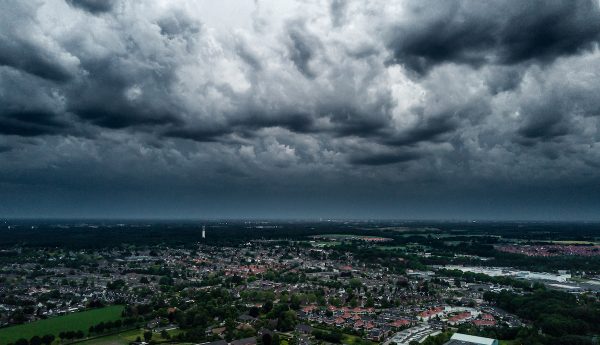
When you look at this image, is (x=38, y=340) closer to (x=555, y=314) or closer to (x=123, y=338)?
(x=123, y=338)

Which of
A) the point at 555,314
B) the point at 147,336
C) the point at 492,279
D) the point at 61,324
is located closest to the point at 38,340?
the point at 61,324

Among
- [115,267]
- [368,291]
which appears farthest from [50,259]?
[368,291]

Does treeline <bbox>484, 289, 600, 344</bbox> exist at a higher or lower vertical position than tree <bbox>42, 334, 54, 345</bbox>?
higher

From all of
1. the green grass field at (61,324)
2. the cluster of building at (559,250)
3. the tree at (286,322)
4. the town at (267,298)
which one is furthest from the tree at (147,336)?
the cluster of building at (559,250)

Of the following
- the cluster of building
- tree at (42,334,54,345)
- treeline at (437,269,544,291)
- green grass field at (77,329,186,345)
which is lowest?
green grass field at (77,329,186,345)

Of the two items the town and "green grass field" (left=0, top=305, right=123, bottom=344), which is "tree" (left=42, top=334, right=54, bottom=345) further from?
"green grass field" (left=0, top=305, right=123, bottom=344)

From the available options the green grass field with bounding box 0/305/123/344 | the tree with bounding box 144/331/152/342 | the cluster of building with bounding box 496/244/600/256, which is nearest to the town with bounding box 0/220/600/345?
the tree with bounding box 144/331/152/342

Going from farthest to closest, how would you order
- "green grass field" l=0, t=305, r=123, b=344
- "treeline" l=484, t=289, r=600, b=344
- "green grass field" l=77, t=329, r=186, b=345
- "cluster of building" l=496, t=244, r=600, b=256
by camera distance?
"cluster of building" l=496, t=244, r=600, b=256
"green grass field" l=0, t=305, r=123, b=344
"green grass field" l=77, t=329, r=186, b=345
"treeline" l=484, t=289, r=600, b=344
